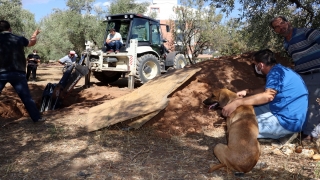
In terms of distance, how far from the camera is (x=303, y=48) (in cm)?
446

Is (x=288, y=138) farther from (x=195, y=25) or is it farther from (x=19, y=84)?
(x=195, y=25)

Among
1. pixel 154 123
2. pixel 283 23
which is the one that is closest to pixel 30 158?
pixel 154 123

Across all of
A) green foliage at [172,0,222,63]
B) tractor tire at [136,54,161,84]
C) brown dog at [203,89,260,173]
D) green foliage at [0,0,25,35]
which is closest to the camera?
brown dog at [203,89,260,173]

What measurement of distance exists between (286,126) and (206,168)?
4.00ft

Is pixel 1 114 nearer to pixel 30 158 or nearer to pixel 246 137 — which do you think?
pixel 30 158

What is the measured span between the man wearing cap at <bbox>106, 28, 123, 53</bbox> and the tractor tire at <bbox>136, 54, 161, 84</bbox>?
88cm

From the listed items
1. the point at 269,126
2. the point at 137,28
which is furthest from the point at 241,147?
the point at 137,28

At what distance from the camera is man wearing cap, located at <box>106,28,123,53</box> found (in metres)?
10.4

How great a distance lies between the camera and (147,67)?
10977 millimetres

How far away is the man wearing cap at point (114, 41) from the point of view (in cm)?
1045

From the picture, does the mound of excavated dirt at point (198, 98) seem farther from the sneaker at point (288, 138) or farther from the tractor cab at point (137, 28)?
the tractor cab at point (137, 28)

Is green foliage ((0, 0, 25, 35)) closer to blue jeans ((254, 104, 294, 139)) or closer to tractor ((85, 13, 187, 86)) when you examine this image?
tractor ((85, 13, 187, 86))

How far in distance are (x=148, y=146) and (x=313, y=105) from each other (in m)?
2.46

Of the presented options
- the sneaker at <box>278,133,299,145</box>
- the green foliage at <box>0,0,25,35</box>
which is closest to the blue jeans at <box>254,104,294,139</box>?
the sneaker at <box>278,133,299,145</box>
